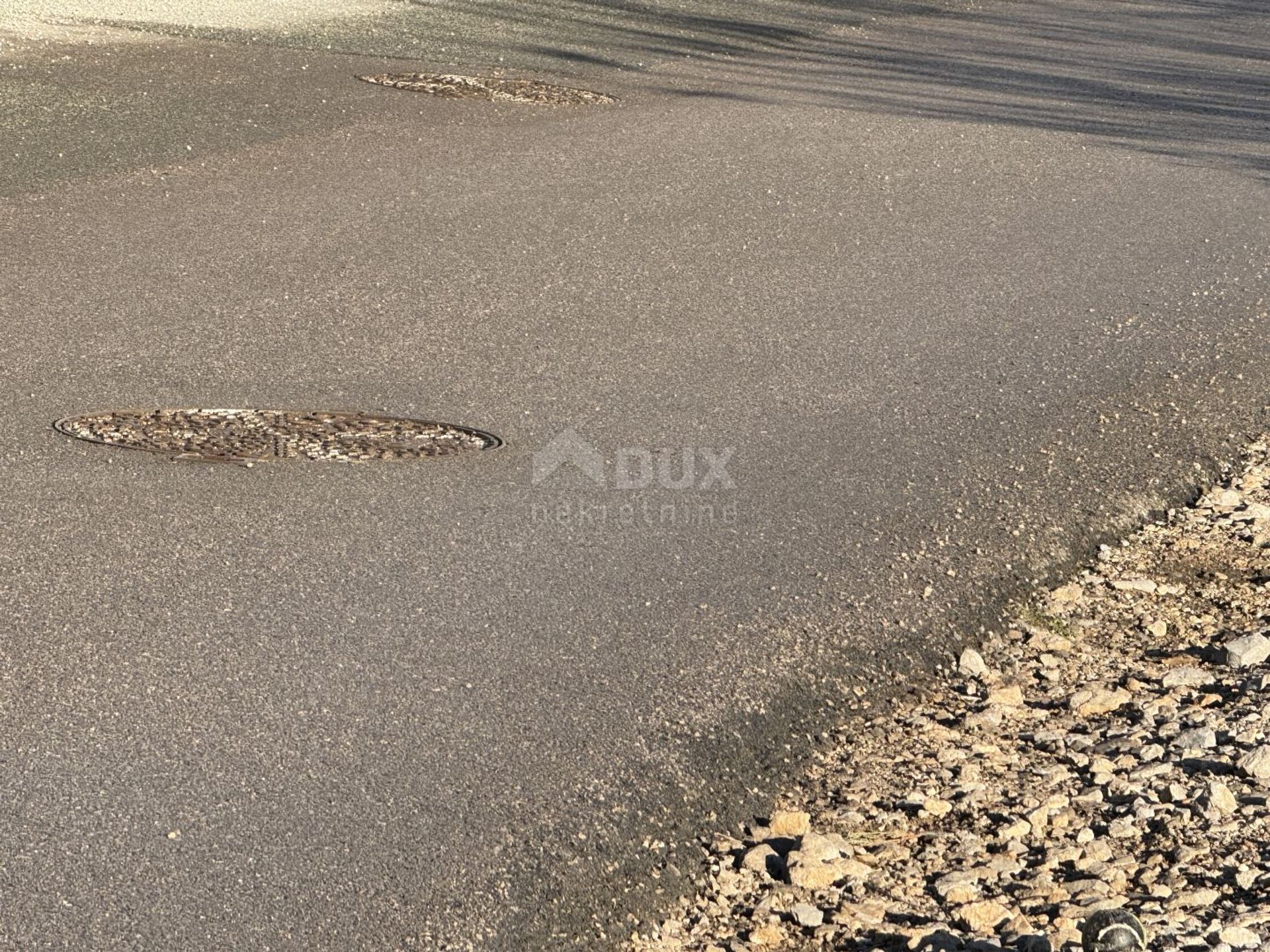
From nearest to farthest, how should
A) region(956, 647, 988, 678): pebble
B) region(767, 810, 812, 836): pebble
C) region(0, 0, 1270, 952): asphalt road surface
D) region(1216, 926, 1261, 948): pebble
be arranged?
region(1216, 926, 1261, 948): pebble → region(0, 0, 1270, 952): asphalt road surface → region(767, 810, 812, 836): pebble → region(956, 647, 988, 678): pebble

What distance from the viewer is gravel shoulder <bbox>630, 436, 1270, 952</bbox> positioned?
3904 mm

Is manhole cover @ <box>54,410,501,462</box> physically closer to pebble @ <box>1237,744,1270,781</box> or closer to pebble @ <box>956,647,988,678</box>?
pebble @ <box>956,647,988,678</box>

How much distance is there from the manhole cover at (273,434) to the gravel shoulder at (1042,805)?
2.31 metres

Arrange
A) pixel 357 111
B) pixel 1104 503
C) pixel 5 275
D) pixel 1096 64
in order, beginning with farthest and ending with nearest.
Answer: pixel 1096 64 < pixel 357 111 < pixel 5 275 < pixel 1104 503

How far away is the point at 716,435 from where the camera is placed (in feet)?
22.7

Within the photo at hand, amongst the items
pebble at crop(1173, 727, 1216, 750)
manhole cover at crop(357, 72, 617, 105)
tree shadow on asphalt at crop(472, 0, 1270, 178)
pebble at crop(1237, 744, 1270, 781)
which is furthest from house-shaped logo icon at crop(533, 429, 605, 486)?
tree shadow on asphalt at crop(472, 0, 1270, 178)

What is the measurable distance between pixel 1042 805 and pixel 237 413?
12.2 ft

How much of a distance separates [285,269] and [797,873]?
5.63 m

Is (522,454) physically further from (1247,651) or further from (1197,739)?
(1197,739)

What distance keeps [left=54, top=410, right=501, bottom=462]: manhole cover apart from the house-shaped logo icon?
225mm

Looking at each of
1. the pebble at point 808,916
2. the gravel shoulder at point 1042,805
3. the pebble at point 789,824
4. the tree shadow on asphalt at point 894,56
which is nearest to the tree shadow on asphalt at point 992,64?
the tree shadow on asphalt at point 894,56

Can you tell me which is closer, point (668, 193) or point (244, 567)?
point (244, 567)

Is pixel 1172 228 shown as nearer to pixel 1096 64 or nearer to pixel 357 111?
pixel 357 111

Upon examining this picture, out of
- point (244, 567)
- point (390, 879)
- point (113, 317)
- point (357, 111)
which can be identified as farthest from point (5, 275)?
point (390, 879)
